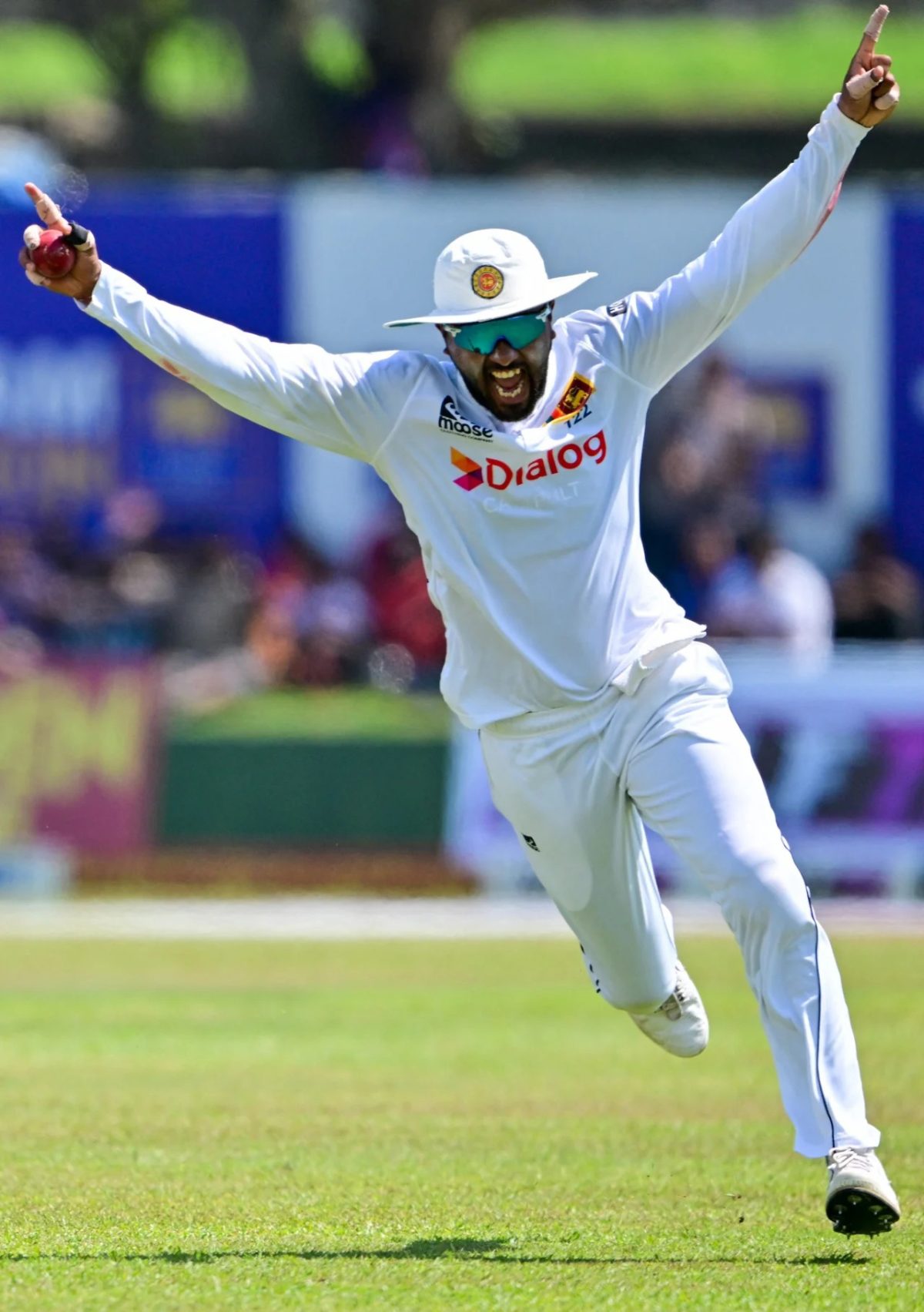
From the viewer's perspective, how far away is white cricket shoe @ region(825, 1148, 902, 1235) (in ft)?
18.9

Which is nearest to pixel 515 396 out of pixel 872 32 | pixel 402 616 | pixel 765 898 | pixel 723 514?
pixel 872 32

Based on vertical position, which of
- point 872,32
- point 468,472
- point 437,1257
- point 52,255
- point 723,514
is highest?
point 872,32

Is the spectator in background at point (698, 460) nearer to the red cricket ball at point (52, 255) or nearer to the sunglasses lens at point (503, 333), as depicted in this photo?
the sunglasses lens at point (503, 333)

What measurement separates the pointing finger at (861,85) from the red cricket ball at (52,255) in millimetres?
2080

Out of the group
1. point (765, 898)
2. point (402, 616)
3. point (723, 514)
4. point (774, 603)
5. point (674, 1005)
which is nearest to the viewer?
point (765, 898)

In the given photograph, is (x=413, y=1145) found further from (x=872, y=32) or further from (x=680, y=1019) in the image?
(x=872, y=32)

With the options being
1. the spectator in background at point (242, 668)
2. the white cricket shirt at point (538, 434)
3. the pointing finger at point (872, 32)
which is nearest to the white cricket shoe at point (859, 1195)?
the white cricket shirt at point (538, 434)

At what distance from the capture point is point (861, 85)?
6297 millimetres

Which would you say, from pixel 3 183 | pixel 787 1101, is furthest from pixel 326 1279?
pixel 3 183

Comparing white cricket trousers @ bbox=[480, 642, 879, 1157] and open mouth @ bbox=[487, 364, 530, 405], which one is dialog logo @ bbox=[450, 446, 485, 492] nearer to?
open mouth @ bbox=[487, 364, 530, 405]

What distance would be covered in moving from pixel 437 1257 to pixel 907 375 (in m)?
13.3

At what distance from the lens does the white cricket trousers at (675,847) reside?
5.99m

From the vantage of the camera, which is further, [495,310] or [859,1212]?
[495,310]

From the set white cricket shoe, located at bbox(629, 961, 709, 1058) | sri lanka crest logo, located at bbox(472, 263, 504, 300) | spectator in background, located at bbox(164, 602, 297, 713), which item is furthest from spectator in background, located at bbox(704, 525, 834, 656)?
sri lanka crest logo, located at bbox(472, 263, 504, 300)
